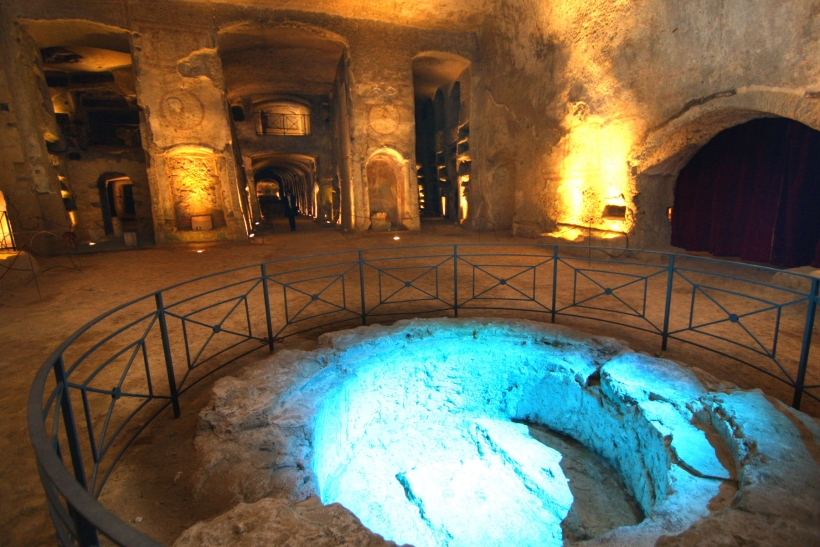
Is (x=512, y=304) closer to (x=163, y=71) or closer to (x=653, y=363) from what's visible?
(x=653, y=363)

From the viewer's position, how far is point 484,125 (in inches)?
570

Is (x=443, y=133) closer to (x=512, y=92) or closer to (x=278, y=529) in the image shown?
(x=512, y=92)

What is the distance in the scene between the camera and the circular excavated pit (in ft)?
7.74

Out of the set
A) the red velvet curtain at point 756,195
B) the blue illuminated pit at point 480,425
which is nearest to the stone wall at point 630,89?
the red velvet curtain at point 756,195

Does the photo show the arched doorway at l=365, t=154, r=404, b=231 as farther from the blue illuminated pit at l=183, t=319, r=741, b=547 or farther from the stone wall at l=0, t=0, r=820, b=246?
the blue illuminated pit at l=183, t=319, r=741, b=547

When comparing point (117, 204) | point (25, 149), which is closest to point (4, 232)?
point (25, 149)

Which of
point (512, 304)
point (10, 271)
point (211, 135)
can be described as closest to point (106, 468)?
point (512, 304)

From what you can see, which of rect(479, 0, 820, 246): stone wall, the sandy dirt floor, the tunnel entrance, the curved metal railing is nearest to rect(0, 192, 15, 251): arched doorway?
the sandy dirt floor

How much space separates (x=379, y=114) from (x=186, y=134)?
19.9 ft

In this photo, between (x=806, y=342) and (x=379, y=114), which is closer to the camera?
(x=806, y=342)

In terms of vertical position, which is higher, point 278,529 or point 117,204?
point 117,204

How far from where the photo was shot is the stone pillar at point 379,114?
13.7 metres

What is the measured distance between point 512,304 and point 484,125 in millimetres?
10236

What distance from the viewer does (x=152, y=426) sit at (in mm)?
3295
